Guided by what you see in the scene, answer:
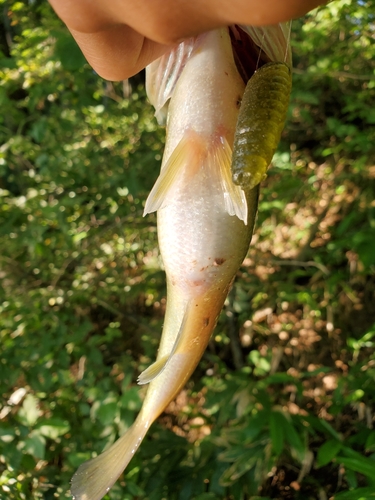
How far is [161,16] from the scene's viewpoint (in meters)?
0.32

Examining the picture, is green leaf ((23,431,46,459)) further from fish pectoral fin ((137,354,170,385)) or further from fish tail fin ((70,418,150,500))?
fish pectoral fin ((137,354,170,385))

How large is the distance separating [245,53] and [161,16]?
23 centimetres

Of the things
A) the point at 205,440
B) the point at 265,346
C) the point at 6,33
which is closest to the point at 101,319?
the point at 265,346

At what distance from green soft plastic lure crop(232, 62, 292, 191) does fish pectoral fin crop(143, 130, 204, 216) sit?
9 cm

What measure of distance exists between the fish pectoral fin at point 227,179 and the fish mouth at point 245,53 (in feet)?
0.32

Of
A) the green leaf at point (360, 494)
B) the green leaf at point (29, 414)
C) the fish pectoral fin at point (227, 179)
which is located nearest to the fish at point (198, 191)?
the fish pectoral fin at point (227, 179)

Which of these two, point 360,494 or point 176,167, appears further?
point 360,494

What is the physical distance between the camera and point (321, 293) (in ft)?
8.65

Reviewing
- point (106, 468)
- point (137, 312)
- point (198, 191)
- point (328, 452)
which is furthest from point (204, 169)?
point (137, 312)

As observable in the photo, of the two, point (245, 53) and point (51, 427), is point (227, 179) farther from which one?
point (51, 427)

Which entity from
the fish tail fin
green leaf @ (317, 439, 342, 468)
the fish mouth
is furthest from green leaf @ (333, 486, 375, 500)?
the fish mouth

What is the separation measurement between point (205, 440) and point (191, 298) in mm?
1477

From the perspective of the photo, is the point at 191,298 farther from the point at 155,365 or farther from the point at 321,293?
the point at 321,293

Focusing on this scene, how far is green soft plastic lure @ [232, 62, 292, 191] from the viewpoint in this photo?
41 cm
